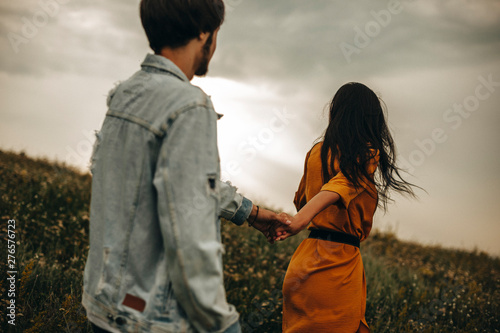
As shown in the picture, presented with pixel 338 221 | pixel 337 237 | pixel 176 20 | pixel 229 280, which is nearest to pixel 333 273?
pixel 337 237

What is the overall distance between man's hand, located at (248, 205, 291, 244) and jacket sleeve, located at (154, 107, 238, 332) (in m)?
1.43

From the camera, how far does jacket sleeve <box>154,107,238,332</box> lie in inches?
57.4

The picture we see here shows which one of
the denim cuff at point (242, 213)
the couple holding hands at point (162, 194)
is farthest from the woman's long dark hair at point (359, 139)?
the couple holding hands at point (162, 194)

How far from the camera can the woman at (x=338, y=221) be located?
291 cm

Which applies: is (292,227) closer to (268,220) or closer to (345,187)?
(268,220)

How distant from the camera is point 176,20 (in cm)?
174

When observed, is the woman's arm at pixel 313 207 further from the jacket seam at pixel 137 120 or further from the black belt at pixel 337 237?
the jacket seam at pixel 137 120

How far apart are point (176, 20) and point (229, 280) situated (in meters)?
4.46

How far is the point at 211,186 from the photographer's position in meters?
1.57

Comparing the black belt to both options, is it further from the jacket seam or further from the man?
the jacket seam

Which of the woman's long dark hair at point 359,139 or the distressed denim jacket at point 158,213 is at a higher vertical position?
the woman's long dark hair at point 359,139

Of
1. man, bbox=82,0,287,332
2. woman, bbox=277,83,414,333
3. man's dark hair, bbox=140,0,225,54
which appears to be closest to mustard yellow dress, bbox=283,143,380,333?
woman, bbox=277,83,414,333

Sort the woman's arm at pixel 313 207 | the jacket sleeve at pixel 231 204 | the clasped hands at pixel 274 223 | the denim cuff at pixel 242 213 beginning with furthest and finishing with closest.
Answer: the clasped hands at pixel 274 223, the woman's arm at pixel 313 207, the denim cuff at pixel 242 213, the jacket sleeve at pixel 231 204

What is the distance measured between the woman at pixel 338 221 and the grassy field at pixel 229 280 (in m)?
1.99
